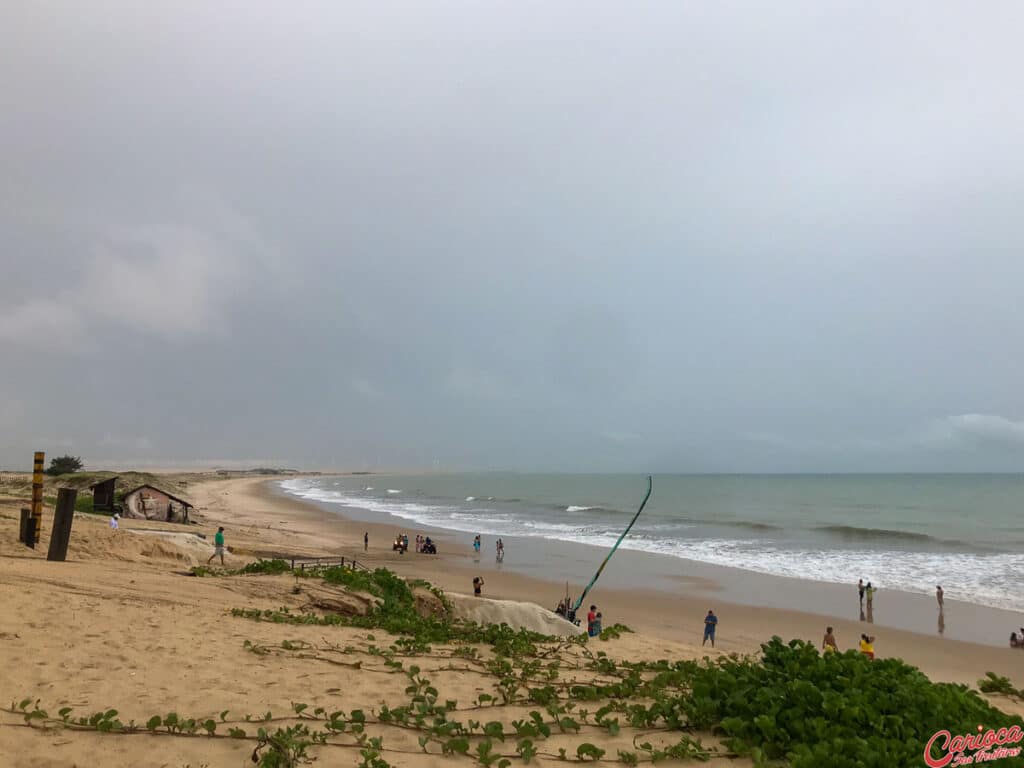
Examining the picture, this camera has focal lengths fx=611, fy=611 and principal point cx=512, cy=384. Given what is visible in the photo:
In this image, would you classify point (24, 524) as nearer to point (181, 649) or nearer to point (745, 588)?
point (181, 649)

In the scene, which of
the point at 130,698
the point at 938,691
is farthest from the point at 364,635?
the point at 938,691

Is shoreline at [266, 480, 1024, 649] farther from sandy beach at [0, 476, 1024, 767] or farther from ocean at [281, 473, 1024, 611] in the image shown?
ocean at [281, 473, 1024, 611]

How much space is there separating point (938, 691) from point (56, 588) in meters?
12.8

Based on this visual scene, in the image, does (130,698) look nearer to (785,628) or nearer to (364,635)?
(364,635)

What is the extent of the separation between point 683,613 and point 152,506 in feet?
93.9

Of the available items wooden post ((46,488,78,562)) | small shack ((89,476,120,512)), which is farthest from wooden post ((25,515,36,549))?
small shack ((89,476,120,512))

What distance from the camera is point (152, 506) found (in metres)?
33.8

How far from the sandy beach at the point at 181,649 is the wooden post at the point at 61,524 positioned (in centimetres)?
35

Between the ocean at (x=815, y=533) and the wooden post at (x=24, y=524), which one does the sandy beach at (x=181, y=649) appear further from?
the ocean at (x=815, y=533)

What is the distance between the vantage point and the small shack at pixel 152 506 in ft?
108

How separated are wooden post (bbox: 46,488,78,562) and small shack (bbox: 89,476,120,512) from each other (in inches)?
774

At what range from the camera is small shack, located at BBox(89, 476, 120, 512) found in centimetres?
3155

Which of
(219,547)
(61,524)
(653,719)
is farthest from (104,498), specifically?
(653,719)

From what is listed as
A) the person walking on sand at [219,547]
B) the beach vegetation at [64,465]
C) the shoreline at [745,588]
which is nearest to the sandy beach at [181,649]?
the person walking on sand at [219,547]
